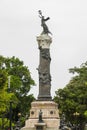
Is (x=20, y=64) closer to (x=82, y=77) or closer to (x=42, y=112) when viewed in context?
(x=82, y=77)

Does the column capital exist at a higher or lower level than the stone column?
higher

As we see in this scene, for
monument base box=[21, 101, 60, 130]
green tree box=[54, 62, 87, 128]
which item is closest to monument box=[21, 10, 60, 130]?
monument base box=[21, 101, 60, 130]

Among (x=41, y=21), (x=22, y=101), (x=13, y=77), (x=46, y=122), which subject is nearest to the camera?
(x=46, y=122)

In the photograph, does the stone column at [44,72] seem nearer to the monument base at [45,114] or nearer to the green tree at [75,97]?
the monument base at [45,114]

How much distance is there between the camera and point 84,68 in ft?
288

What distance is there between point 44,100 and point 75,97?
1538 centimetres

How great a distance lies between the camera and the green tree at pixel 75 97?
267 feet

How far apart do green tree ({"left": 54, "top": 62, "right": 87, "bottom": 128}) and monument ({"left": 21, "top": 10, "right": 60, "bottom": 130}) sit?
1157 cm

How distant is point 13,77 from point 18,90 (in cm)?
458

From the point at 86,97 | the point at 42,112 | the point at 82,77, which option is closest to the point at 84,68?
the point at 82,77

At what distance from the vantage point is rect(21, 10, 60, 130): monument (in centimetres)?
6828

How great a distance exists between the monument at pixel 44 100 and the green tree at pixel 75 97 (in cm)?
1157

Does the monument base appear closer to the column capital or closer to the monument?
the monument

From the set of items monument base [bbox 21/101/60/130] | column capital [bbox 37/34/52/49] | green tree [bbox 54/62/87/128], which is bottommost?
monument base [bbox 21/101/60/130]
